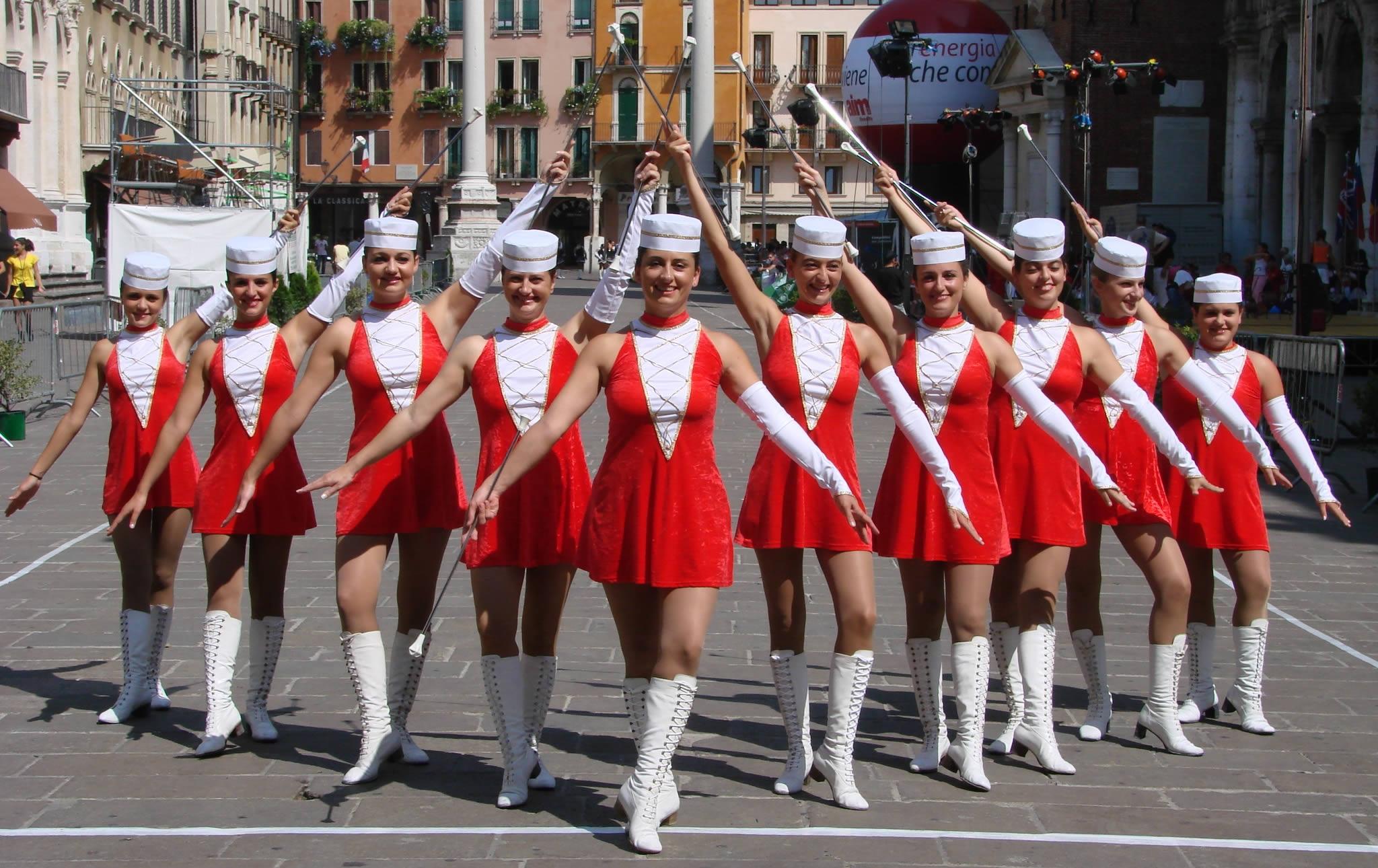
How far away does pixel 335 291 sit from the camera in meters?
6.44

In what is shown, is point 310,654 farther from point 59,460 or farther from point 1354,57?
point 1354,57

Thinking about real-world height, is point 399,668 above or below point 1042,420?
below

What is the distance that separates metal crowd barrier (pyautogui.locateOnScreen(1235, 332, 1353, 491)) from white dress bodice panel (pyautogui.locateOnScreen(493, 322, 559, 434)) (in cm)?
1064

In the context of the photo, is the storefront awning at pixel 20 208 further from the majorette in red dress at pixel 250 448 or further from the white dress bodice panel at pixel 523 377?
the white dress bodice panel at pixel 523 377

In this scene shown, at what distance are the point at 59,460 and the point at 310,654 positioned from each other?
8184 mm

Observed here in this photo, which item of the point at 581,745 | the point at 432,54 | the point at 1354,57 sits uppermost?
the point at 432,54

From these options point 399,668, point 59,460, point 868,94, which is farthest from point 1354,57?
point 399,668

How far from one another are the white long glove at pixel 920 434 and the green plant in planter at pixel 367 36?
77.9 m

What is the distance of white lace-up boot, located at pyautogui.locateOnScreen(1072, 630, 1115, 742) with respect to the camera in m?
6.60

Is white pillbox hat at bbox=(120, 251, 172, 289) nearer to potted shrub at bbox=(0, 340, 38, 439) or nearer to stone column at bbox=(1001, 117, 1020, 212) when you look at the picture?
potted shrub at bbox=(0, 340, 38, 439)

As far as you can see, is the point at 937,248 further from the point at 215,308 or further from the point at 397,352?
the point at 215,308

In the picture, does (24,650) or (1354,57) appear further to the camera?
(1354,57)

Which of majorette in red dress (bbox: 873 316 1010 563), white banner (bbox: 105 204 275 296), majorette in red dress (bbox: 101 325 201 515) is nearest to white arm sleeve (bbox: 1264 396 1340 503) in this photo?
majorette in red dress (bbox: 873 316 1010 563)

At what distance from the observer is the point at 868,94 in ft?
148
